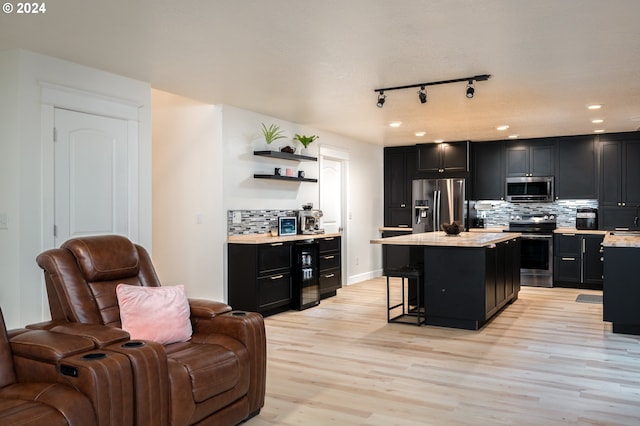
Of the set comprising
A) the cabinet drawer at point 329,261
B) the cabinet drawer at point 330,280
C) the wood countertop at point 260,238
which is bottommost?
the cabinet drawer at point 330,280

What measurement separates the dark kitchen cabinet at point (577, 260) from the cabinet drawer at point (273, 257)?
4581 mm

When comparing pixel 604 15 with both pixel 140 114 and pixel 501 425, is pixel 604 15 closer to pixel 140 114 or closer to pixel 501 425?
pixel 501 425

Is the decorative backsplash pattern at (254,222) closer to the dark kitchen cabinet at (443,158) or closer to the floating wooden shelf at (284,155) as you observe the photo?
the floating wooden shelf at (284,155)

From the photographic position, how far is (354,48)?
3.81 meters

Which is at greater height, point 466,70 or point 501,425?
point 466,70

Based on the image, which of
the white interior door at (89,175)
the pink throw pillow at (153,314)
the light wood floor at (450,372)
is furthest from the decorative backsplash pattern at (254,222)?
the pink throw pillow at (153,314)

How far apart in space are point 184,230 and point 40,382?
3.85 meters

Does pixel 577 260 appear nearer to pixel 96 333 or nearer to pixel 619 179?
pixel 619 179

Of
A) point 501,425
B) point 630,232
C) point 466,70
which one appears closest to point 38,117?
point 466,70

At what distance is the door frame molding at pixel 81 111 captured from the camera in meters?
4.03

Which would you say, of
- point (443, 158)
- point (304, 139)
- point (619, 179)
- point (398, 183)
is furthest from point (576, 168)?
point (304, 139)

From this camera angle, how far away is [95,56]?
4.02 m

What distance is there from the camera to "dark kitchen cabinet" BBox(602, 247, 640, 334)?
500 centimetres

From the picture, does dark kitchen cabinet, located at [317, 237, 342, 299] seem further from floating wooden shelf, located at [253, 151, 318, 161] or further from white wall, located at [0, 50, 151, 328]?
white wall, located at [0, 50, 151, 328]
